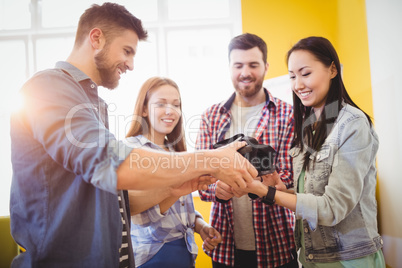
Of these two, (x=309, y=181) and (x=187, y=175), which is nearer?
(x=187, y=175)

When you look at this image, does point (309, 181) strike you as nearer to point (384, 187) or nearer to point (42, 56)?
point (384, 187)

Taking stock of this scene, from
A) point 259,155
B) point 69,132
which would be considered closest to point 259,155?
point 259,155

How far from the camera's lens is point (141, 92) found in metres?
1.64

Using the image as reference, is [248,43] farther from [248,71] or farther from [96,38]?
[96,38]

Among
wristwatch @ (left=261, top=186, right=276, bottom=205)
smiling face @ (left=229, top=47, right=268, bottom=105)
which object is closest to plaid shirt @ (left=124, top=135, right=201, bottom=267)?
wristwatch @ (left=261, top=186, right=276, bottom=205)

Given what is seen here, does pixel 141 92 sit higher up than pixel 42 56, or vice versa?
pixel 42 56

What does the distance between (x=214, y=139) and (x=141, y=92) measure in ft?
1.83

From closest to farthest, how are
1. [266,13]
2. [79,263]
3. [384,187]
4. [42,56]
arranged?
[79,263] → [384,187] → [266,13] → [42,56]

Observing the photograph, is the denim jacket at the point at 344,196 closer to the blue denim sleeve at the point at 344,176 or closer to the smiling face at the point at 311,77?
the blue denim sleeve at the point at 344,176

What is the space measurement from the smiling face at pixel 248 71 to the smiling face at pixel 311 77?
49 centimetres

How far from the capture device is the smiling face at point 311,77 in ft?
4.20

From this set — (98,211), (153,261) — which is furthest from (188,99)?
(98,211)

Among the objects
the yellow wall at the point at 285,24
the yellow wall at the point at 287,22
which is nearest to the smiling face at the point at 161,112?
the yellow wall at the point at 285,24

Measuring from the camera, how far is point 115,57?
3.89 ft
